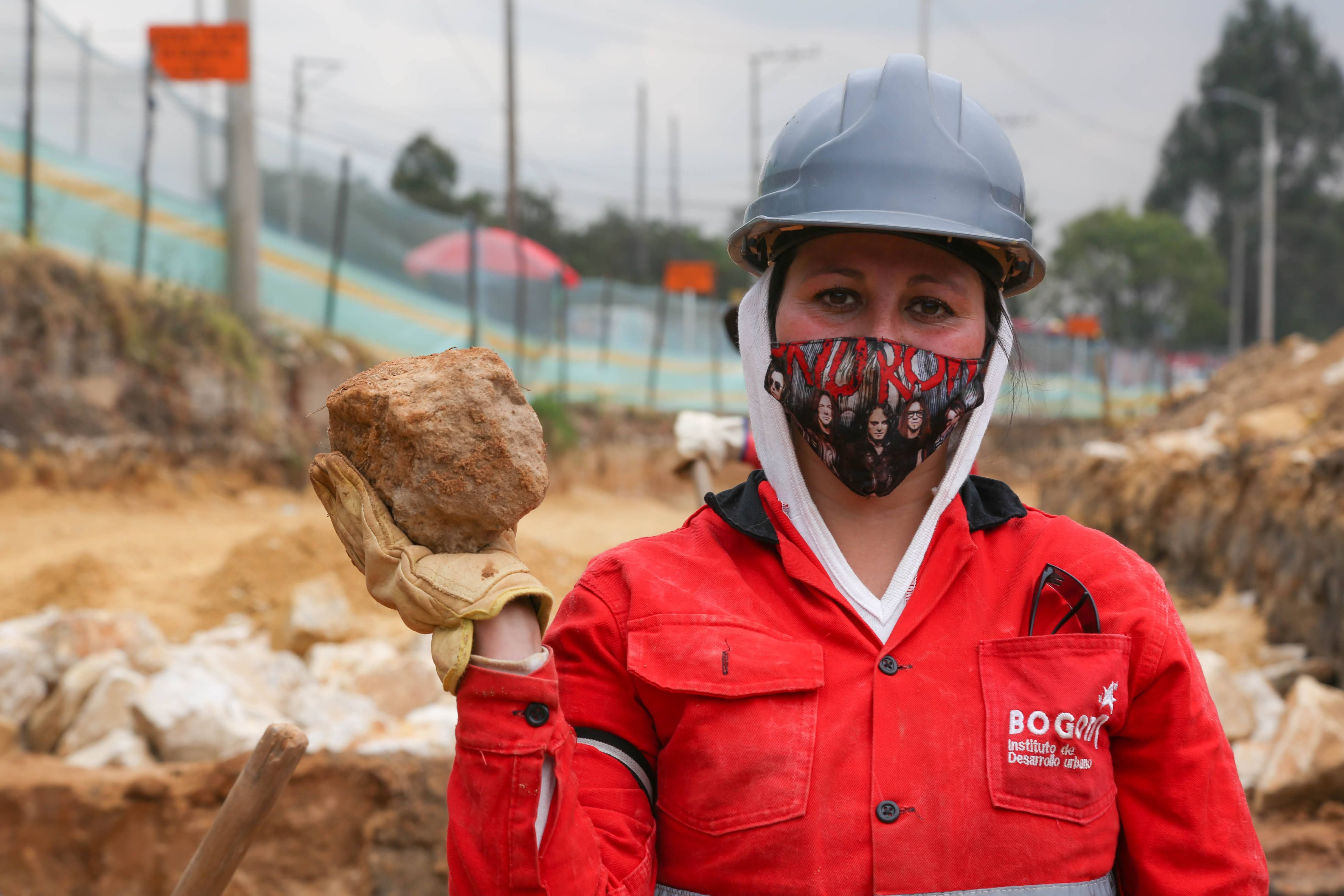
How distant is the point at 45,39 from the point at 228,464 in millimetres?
4300

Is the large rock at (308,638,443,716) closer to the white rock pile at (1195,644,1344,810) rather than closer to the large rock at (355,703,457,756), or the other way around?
the large rock at (355,703,457,756)

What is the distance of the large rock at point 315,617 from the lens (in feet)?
20.1

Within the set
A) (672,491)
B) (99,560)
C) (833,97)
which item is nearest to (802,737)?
(833,97)

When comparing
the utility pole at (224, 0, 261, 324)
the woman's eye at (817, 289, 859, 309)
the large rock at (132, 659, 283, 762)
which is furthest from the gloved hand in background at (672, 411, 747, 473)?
the utility pole at (224, 0, 261, 324)

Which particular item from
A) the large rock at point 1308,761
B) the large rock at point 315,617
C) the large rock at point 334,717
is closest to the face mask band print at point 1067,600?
the large rock at point 334,717

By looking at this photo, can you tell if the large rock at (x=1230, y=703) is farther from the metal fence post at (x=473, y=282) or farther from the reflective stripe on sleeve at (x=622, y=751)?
the metal fence post at (x=473, y=282)

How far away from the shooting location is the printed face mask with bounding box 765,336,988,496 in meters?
1.60

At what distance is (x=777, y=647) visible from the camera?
147cm

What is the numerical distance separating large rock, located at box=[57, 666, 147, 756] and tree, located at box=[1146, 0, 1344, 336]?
195ft

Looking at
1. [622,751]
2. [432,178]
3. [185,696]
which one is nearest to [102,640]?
[185,696]

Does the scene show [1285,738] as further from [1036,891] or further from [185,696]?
[185,696]

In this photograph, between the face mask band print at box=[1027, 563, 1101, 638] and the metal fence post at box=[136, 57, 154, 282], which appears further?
the metal fence post at box=[136, 57, 154, 282]

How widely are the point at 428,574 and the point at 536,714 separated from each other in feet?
Result: 0.70

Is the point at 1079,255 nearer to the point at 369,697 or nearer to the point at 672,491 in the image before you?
the point at 672,491
